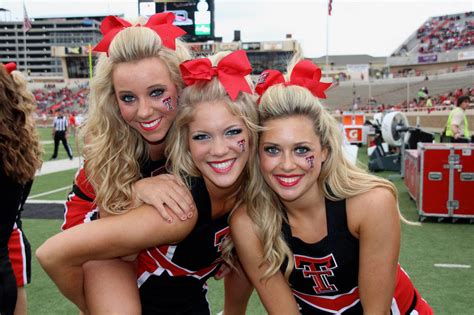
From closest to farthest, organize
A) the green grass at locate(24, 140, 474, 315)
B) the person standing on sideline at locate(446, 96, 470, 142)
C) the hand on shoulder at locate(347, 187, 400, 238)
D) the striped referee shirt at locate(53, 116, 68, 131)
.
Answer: the hand on shoulder at locate(347, 187, 400, 238) < the green grass at locate(24, 140, 474, 315) < the person standing on sideline at locate(446, 96, 470, 142) < the striped referee shirt at locate(53, 116, 68, 131)

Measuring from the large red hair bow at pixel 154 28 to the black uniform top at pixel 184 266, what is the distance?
644 millimetres

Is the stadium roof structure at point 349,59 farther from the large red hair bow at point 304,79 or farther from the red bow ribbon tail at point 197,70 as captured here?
the red bow ribbon tail at point 197,70

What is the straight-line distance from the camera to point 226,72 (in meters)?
2.05

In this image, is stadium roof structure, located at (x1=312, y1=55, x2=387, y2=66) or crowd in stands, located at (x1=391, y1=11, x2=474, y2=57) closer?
crowd in stands, located at (x1=391, y1=11, x2=474, y2=57)

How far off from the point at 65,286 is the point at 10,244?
0.98m

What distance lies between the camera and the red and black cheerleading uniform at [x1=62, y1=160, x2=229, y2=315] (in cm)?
204

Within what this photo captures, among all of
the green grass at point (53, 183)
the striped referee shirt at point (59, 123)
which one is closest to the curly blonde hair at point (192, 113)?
the green grass at point (53, 183)

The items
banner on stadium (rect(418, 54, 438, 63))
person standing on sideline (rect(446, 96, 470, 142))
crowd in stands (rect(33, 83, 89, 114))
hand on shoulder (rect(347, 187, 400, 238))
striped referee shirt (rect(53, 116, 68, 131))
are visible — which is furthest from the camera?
banner on stadium (rect(418, 54, 438, 63))

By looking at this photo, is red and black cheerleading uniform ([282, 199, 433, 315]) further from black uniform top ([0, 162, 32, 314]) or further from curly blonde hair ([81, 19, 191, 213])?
black uniform top ([0, 162, 32, 314])

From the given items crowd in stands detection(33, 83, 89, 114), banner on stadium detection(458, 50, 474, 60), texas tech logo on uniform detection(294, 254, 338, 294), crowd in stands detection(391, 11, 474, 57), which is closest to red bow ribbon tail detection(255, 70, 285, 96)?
texas tech logo on uniform detection(294, 254, 338, 294)

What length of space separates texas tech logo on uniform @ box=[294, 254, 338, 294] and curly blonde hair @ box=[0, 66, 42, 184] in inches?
57.2

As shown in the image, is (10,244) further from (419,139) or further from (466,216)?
(419,139)

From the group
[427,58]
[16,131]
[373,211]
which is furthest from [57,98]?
[373,211]

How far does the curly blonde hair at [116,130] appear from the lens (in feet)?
6.82
